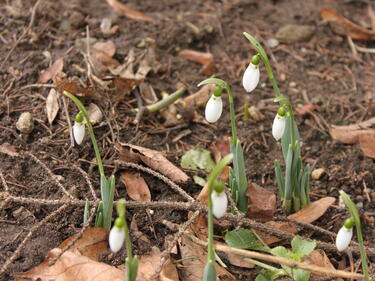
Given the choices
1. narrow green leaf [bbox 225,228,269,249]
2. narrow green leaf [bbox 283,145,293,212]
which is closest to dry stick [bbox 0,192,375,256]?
narrow green leaf [bbox 225,228,269,249]

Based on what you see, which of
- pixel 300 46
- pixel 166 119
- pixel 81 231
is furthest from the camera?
pixel 300 46

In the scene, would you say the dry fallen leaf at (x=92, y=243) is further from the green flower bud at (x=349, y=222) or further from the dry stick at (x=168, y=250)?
the green flower bud at (x=349, y=222)

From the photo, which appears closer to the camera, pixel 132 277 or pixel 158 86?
pixel 132 277

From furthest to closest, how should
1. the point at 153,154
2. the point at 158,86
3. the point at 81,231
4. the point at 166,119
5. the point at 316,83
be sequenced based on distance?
the point at 316,83, the point at 158,86, the point at 166,119, the point at 153,154, the point at 81,231

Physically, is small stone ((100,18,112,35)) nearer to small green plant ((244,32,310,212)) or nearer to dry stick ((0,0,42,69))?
dry stick ((0,0,42,69))

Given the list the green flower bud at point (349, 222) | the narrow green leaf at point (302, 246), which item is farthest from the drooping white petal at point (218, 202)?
the narrow green leaf at point (302, 246)

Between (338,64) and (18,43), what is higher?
(18,43)

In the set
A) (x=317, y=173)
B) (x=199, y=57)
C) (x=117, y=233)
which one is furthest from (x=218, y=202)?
(x=199, y=57)

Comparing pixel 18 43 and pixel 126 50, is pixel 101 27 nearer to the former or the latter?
pixel 126 50

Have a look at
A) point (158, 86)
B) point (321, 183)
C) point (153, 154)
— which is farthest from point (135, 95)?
point (321, 183)
